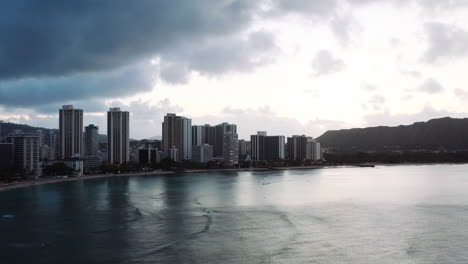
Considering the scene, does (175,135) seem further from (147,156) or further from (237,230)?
(237,230)

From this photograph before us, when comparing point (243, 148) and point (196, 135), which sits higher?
point (196, 135)

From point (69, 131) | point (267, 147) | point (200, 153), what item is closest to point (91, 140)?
point (69, 131)

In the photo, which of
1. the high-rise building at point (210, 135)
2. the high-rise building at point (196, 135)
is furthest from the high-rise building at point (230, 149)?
the high-rise building at point (210, 135)

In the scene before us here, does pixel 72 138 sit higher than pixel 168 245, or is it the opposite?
pixel 72 138

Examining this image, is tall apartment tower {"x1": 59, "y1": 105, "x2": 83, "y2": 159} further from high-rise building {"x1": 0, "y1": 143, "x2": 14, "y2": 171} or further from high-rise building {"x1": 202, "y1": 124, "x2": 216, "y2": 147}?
high-rise building {"x1": 202, "y1": 124, "x2": 216, "y2": 147}

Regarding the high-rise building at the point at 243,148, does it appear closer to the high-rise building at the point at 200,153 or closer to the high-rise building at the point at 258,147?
the high-rise building at the point at 258,147

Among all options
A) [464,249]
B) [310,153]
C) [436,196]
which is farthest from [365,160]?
[464,249]

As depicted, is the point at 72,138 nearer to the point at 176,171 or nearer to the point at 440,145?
the point at 176,171
